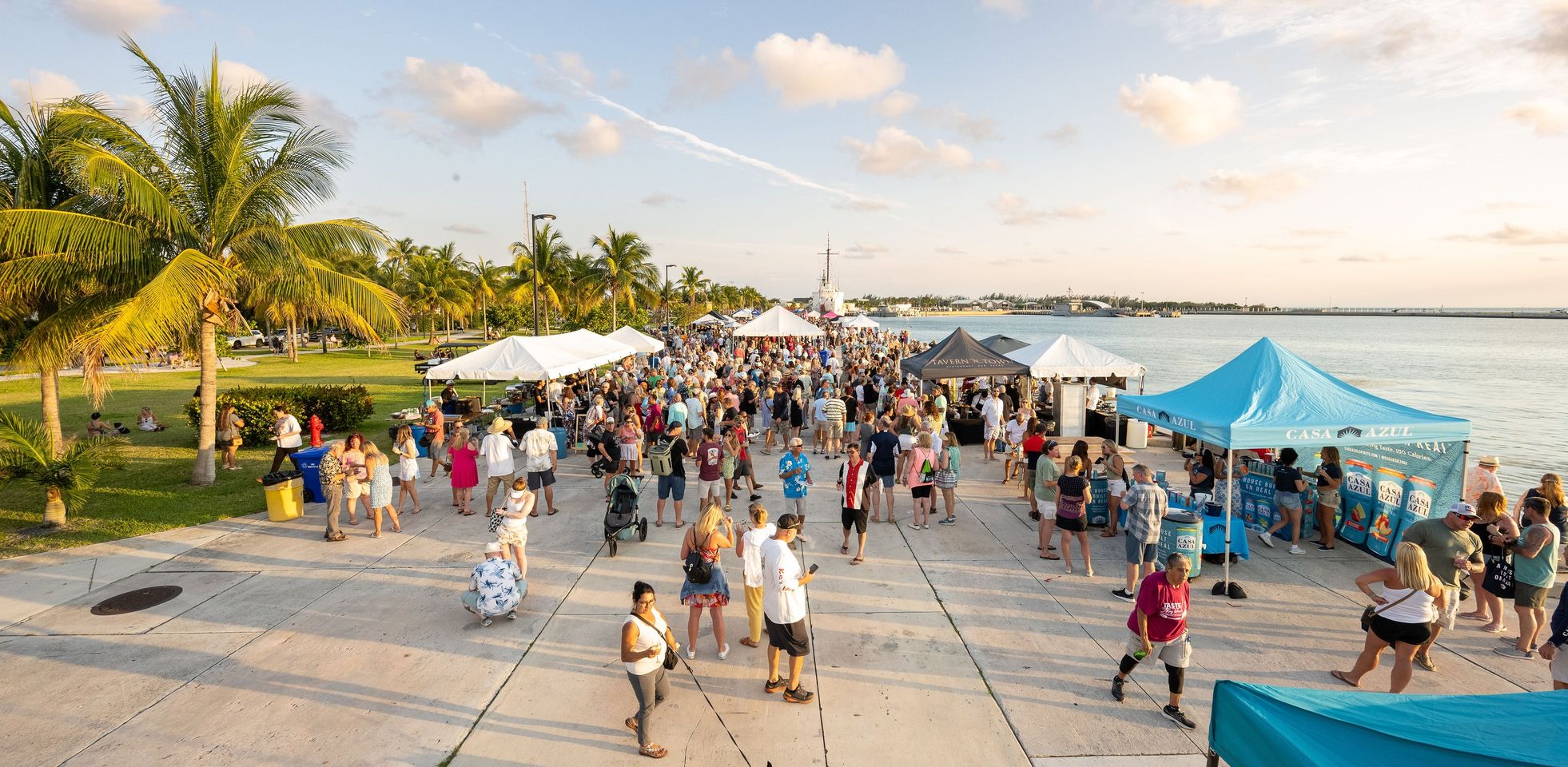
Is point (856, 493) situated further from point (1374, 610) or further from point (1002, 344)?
point (1002, 344)

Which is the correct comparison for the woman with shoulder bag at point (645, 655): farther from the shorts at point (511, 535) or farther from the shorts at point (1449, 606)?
the shorts at point (1449, 606)

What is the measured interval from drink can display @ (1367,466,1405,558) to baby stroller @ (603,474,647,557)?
31.2 feet

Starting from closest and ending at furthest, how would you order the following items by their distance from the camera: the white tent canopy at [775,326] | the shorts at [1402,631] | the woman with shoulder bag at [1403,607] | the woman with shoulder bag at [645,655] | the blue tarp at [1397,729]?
the blue tarp at [1397,729] → the woman with shoulder bag at [645,655] → the woman with shoulder bag at [1403,607] → the shorts at [1402,631] → the white tent canopy at [775,326]

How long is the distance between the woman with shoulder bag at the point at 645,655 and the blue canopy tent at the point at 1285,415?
6075 mm

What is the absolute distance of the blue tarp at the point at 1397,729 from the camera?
2432mm

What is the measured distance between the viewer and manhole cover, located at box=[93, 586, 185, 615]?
7203 mm

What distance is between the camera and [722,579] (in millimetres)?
6031

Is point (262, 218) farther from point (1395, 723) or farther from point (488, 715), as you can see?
point (1395, 723)

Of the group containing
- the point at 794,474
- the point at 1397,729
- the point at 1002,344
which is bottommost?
the point at 794,474

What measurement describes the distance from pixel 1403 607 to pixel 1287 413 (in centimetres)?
315

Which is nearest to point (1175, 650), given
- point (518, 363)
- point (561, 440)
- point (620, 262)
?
point (561, 440)

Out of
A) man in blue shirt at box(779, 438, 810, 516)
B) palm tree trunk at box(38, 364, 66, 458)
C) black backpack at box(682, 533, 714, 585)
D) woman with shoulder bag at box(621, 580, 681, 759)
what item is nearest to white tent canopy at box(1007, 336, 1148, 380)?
man in blue shirt at box(779, 438, 810, 516)

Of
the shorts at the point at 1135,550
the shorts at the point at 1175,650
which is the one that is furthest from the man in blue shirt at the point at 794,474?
the shorts at the point at 1175,650

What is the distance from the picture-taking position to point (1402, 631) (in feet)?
17.2
